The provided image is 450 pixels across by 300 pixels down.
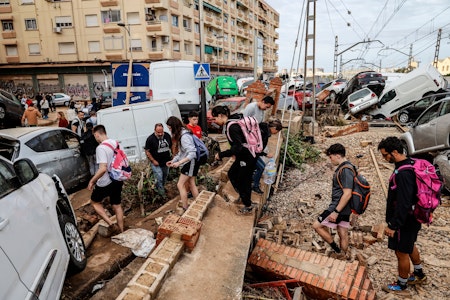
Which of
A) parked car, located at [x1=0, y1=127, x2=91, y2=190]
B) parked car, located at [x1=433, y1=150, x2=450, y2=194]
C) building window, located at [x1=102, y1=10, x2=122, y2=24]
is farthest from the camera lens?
building window, located at [x1=102, y1=10, x2=122, y2=24]

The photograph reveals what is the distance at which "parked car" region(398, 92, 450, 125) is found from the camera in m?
12.9

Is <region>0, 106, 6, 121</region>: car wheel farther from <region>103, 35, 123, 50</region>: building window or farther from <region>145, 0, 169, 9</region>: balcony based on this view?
<region>145, 0, 169, 9</region>: balcony

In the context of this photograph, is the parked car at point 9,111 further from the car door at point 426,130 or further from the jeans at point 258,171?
the car door at point 426,130

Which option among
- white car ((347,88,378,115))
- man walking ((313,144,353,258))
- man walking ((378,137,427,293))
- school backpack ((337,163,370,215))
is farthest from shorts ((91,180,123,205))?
white car ((347,88,378,115))

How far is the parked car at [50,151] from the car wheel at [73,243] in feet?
9.03

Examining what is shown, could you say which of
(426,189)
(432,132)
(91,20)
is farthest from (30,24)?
(426,189)

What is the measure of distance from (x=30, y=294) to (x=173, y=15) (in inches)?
1364

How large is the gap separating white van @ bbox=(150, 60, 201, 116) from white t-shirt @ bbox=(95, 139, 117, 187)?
7.83 m

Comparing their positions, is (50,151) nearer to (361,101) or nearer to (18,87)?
(361,101)

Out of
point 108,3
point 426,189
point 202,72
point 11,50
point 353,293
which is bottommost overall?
point 353,293

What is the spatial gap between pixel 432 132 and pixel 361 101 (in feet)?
30.1

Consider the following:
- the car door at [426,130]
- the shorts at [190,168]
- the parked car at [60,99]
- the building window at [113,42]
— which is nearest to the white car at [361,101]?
the car door at [426,130]

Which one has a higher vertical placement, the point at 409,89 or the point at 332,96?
the point at 409,89

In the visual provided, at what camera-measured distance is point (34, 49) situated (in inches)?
1255
